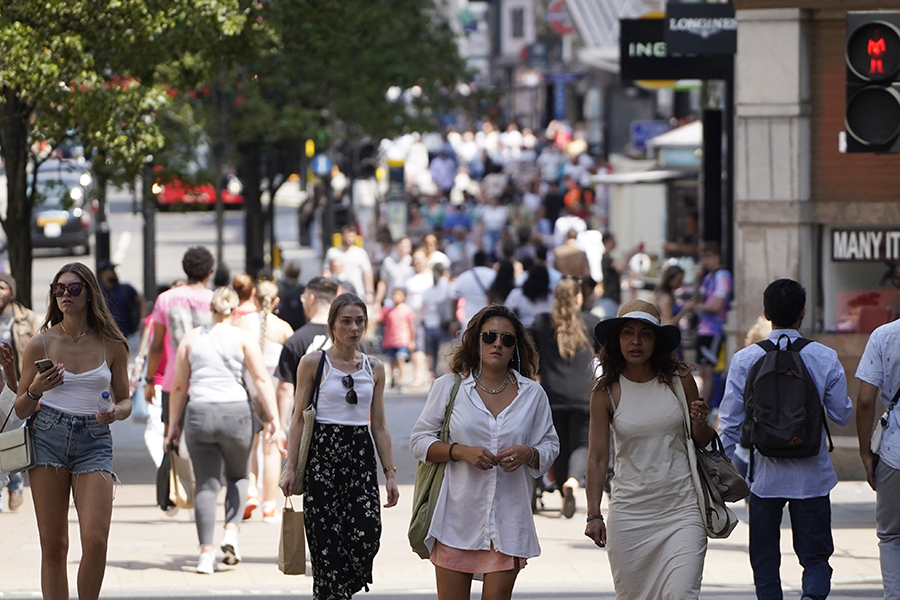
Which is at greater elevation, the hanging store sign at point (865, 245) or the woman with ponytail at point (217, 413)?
the hanging store sign at point (865, 245)

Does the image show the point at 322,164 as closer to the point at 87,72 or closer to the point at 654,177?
the point at 654,177

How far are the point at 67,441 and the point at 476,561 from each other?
2190mm

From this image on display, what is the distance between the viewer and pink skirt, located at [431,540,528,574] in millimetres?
6316

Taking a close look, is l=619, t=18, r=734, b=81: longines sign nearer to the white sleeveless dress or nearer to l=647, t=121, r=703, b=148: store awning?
l=647, t=121, r=703, b=148: store awning

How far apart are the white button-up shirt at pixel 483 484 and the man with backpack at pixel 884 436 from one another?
1.85 m

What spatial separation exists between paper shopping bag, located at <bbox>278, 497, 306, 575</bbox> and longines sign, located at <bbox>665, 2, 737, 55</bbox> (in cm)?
810

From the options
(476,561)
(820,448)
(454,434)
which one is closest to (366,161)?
(820,448)

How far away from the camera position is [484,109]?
34.2 metres

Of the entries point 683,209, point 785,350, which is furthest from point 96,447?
point 683,209

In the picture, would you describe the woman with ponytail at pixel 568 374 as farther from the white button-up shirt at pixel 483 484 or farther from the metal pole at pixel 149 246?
the metal pole at pixel 149 246

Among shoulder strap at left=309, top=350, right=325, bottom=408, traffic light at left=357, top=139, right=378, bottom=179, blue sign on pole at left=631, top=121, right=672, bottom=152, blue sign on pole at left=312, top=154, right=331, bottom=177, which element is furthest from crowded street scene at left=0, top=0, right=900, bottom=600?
blue sign on pole at left=631, top=121, right=672, bottom=152

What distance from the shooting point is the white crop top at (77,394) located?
7.40 m

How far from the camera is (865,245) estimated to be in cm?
1246

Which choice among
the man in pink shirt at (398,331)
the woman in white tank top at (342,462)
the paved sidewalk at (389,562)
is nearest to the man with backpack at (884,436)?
the paved sidewalk at (389,562)
